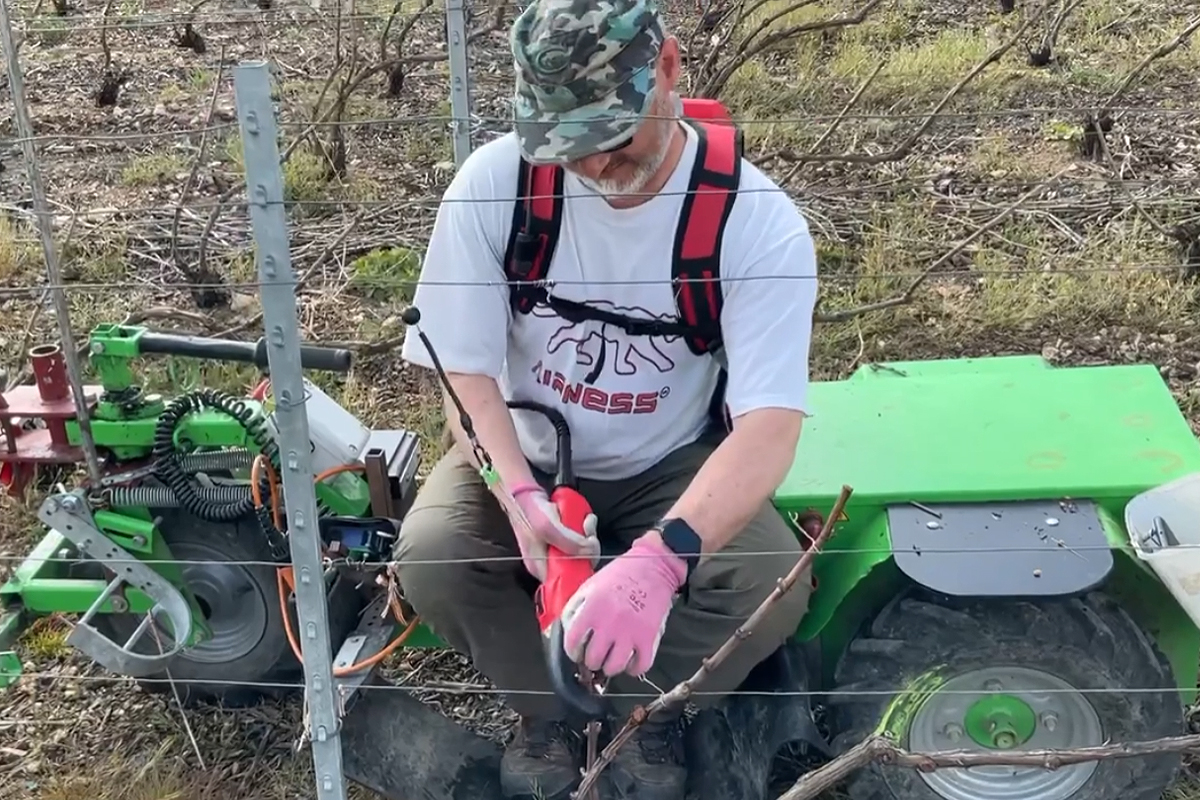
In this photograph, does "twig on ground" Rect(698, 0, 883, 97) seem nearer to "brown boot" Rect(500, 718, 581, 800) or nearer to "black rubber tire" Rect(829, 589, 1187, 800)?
"black rubber tire" Rect(829, 589, 1187, 800)

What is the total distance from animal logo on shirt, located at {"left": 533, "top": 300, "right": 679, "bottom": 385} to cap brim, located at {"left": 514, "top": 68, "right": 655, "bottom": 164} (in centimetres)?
33

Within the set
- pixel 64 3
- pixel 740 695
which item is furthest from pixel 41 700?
pixel 64 3

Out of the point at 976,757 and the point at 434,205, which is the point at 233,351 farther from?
the point at 434,205

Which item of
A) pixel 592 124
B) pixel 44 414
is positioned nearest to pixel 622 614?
pixel 592 124

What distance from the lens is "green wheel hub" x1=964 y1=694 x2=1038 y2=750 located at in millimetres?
2500

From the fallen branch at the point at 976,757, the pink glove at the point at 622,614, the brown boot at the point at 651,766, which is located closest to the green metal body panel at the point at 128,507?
the brown boot at the point at 651,766

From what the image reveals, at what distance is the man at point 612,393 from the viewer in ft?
7.52

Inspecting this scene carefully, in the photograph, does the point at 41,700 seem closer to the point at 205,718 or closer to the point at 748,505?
the point at 205,718

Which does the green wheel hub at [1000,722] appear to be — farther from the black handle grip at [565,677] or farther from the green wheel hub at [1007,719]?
the black handle grip at [565,677]

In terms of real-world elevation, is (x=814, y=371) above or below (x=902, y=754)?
below

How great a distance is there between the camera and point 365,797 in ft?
8.89

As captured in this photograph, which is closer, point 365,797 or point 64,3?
point 365,797

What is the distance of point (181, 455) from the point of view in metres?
2.72

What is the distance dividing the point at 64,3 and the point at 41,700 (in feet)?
21.0
